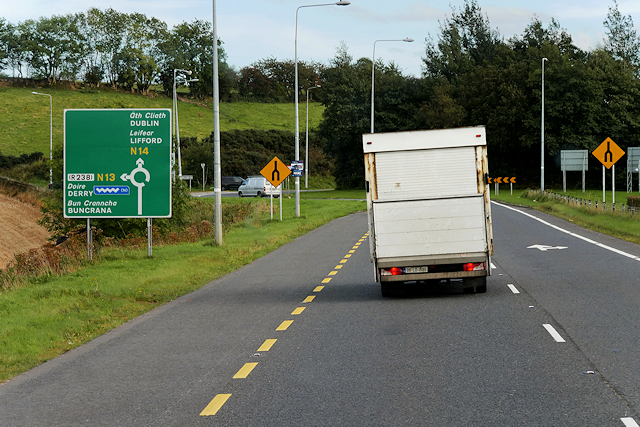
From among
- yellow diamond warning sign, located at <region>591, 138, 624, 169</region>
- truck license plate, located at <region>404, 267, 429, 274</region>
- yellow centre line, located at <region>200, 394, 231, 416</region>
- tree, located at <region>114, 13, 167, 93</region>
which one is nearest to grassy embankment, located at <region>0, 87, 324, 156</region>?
tree, located at <region>114, 13, 167, 93</region>

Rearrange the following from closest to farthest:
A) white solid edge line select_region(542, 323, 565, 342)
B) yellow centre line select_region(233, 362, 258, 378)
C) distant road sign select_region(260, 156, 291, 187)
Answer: yellow centre line select_region(233, 362, 258, 378) → white solid edge line select_region(542, 323, 565, 342) → distant road sign select_region(260, 156, 291, 187)

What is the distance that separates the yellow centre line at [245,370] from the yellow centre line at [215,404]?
2.61 feet

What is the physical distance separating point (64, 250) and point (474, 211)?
16.4 metres

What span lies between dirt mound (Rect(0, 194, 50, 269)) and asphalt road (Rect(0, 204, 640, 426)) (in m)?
19.4

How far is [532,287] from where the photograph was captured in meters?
14.3

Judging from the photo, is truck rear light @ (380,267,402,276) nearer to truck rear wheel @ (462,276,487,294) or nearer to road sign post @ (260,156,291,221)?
truck rear wheel @ (462,276,487,294)

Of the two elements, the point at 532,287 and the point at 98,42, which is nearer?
the point at 532,287

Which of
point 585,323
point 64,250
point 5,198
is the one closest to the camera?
Answer: point 585,323

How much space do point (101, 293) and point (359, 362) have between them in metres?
7.47

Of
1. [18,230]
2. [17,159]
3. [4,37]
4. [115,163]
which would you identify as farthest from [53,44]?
[115,163]

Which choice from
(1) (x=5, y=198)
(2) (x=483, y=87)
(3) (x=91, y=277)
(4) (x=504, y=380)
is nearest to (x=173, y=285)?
(3) (x=91, y=277)

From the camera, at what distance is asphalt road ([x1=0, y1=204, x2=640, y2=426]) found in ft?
21.5

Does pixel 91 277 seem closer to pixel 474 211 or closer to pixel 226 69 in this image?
pixel 474 211

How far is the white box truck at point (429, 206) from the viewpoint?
43.9 ft
